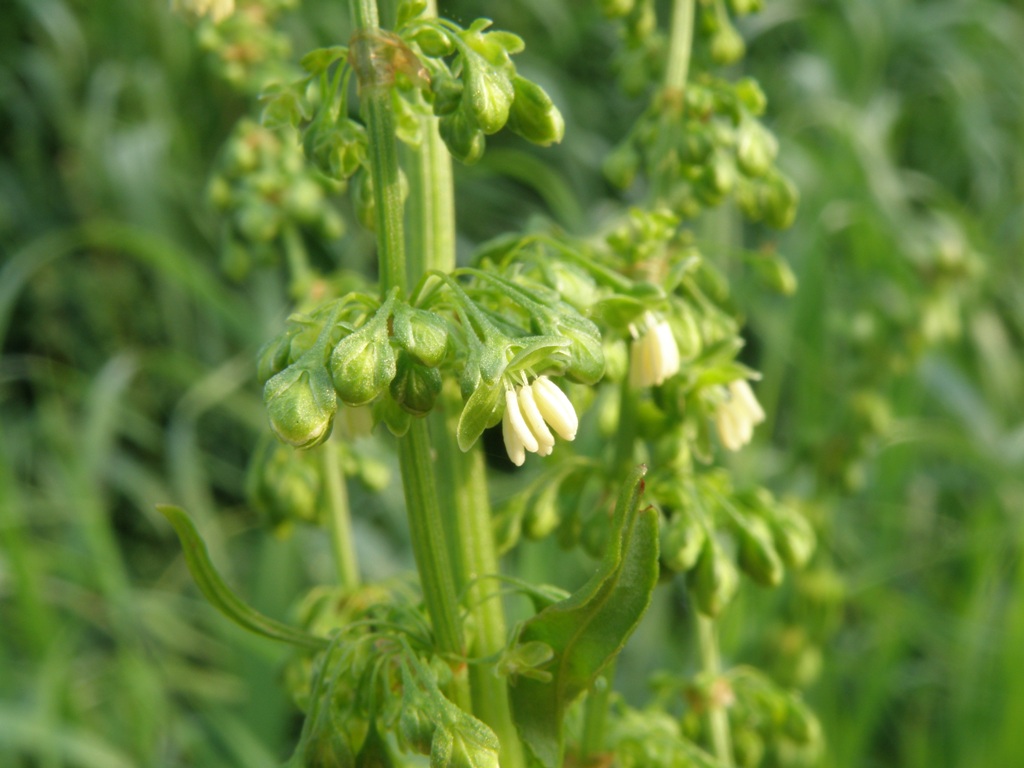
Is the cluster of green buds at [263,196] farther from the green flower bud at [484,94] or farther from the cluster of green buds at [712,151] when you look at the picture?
the green flower bud at [484,94]

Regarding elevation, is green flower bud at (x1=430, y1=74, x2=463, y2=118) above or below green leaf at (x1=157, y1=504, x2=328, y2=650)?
above

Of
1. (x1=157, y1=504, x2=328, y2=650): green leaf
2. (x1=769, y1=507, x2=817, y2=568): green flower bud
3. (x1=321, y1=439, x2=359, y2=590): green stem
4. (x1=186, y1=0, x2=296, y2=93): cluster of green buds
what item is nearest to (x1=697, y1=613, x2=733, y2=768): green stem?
(x1=769, y1=507, x2=817, y2=568): green flower bud

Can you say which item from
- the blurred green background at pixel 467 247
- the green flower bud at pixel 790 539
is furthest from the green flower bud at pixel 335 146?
the blurred green background at pixel 467 247

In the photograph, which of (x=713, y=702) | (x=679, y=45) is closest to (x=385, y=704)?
(x=713, y=702)

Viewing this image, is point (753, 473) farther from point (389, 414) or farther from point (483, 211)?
point (389, 414)

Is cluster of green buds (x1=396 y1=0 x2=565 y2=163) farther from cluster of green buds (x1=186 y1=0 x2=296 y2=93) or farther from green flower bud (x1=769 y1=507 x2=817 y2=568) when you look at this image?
cluster of green buds (x1=186 y1=0 x2=296 y2=93)

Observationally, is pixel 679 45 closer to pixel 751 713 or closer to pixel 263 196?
pixel 263 196

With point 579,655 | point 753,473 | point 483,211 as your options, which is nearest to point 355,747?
point 579,655
